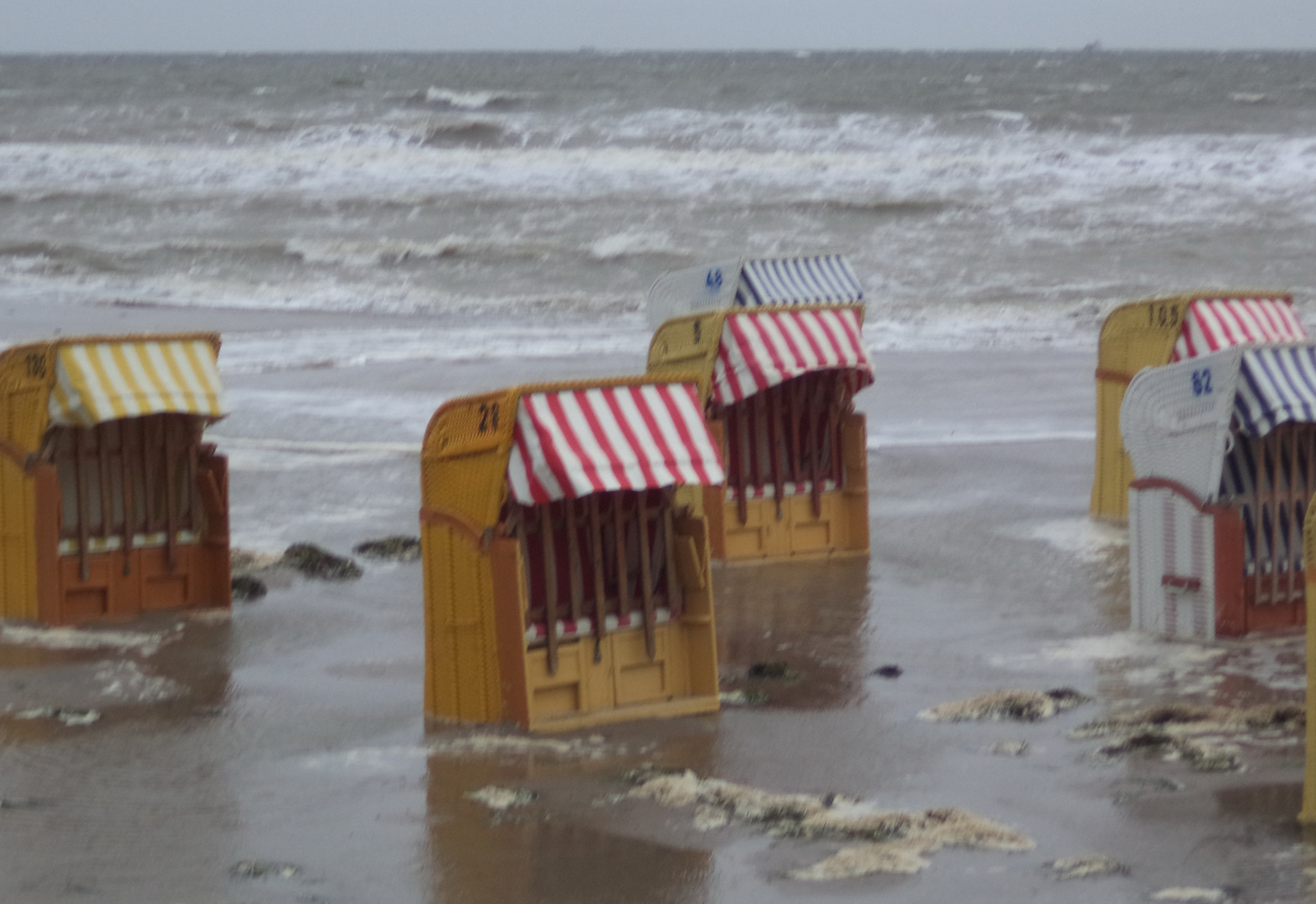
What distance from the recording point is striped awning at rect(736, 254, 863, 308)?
17.8 m

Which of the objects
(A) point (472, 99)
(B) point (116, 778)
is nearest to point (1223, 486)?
(B) point (116, 778)

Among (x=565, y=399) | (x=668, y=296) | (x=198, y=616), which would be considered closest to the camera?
(x=565, y=399)

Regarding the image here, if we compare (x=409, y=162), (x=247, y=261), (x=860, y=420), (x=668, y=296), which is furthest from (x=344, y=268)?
(x=860, y=420)

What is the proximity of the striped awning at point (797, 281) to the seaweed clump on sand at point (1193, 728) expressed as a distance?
957cm

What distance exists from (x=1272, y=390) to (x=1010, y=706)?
2444mm

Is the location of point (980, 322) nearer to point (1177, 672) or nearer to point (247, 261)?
point (247, 261)

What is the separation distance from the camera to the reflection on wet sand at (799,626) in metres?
9.39

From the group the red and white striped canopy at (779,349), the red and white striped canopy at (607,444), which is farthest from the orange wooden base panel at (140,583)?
the red and white striped canopy at (607,444)

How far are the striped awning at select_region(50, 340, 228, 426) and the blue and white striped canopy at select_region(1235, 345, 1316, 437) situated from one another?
18.5 feet

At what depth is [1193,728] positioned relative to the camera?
8.24 m

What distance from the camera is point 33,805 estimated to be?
720cm

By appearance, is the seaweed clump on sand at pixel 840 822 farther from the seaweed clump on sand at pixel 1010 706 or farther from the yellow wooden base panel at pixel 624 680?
the seaweed clump on sand at pixel 1010 706

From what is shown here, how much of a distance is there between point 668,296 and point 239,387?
628 centimetres

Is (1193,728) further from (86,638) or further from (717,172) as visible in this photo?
(717,172)
